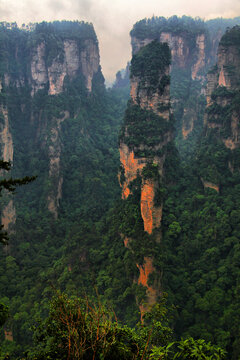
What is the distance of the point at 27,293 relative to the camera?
26.8 m

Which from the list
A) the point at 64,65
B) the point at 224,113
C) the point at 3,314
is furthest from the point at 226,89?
the point at 3,314

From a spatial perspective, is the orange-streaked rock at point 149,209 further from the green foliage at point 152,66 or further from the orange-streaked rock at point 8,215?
the orange-streaked rock at point 8,215

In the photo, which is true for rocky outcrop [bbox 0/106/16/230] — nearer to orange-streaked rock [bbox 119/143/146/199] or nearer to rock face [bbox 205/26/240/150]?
orange-streaked rock [bbox 119/143/146/199]

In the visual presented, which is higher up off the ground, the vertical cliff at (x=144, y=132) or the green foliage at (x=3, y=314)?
the vertical cliff at (x=144, y=132)

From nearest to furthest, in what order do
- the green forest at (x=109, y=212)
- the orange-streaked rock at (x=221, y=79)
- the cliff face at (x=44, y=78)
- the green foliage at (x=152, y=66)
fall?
the green forest at (x=109, y=212) < the green foliage at (x=152, y=66) < the orange-streaked rock at (x=221, y=79) < the cliff face at (x=44, y=78)

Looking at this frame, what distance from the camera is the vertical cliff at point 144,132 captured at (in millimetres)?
25219

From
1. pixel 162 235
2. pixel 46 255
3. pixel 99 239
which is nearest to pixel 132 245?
pixel 162 235

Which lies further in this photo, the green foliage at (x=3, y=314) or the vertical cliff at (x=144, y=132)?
the vertical cliff at (x=144, y=132)

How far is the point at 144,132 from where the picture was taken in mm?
31141

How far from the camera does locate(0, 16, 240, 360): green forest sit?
956 cm

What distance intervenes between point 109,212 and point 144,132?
30.6 ft

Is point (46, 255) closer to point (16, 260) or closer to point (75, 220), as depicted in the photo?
point (16, 260)

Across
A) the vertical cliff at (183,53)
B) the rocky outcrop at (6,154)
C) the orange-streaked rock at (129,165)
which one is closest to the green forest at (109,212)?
the rocky outcrop at (6,154)

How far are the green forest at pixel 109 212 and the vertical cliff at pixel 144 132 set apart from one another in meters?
0.14
